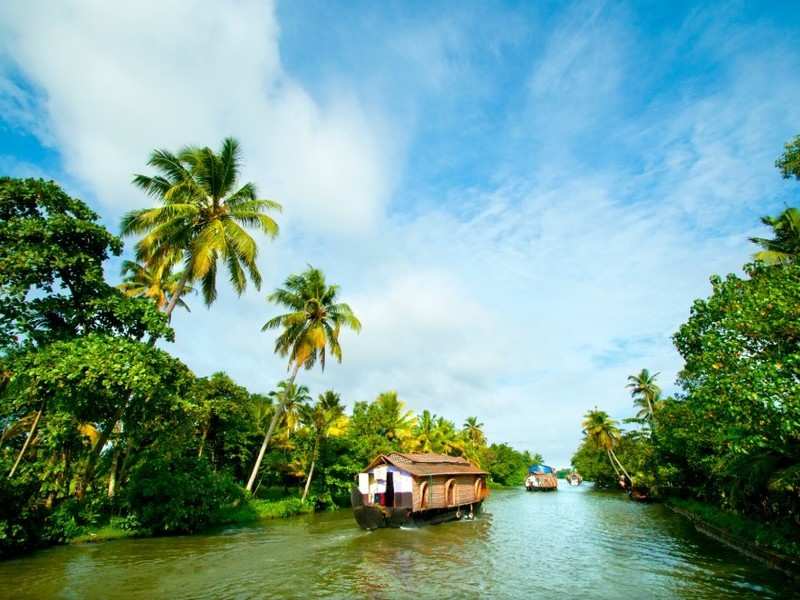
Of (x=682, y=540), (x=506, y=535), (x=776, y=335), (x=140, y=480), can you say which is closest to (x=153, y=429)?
(x=140, y=480)

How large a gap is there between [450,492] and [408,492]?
177 inches

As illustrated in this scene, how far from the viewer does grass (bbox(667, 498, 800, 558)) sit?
1204 centimetres

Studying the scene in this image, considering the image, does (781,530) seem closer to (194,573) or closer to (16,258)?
(194,573)

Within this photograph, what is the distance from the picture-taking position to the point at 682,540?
1783cm

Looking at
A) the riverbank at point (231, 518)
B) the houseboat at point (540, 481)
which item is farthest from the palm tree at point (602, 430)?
the riverbank at point (231, 518)

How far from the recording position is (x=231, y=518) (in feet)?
73.5

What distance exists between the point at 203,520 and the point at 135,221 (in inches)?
481

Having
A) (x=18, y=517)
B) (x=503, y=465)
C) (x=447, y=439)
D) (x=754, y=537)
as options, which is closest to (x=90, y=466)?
(x=18, y=517)

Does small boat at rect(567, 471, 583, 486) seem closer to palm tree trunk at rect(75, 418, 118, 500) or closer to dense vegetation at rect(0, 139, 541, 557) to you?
dense vegetation at rect(0, 139, 541, 557)

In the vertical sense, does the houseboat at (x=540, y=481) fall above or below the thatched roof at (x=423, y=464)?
above

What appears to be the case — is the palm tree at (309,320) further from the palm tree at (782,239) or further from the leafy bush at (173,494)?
Result: the palm tree at (782,239)

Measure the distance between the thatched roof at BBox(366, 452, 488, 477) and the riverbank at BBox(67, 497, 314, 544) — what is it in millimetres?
6841

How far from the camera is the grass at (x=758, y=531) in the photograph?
12039 mm

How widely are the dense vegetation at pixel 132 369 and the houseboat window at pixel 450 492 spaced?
8.02m
